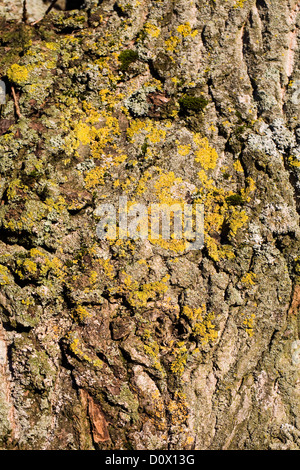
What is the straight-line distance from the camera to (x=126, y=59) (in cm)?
260

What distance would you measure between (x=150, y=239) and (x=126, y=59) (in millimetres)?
1267

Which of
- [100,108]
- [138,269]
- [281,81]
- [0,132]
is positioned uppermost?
[281,81]

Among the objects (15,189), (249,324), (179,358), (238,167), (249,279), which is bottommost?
(179,358)

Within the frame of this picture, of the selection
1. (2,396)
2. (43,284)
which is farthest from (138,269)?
(2,396)

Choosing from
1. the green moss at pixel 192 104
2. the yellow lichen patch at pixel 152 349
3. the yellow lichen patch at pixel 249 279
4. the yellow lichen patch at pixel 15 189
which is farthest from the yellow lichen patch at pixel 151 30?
the yellow lichen patch at pixel 152 349

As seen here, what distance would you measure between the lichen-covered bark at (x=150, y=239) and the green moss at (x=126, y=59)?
1cm

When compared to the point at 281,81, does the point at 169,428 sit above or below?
below

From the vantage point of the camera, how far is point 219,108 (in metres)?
2.57

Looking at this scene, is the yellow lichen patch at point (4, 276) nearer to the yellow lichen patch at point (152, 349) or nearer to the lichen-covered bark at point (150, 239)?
the lichen-covered bark at point (150, 239)

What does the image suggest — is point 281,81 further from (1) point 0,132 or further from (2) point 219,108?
(1) point 0,132

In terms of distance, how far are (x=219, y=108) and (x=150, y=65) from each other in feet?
1.88

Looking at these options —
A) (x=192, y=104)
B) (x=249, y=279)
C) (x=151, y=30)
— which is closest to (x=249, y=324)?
(x=249, y=279)

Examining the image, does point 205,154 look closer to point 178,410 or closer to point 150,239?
point 150,239

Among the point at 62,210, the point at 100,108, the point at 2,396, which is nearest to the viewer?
the point at 2,396
